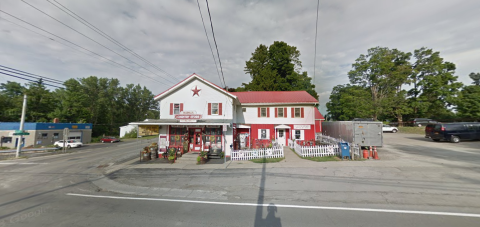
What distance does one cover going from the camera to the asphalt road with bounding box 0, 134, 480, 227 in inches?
193

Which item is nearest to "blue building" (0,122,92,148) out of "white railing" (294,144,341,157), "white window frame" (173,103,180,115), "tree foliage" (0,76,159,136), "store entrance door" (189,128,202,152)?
"tree foliage" (0,76,159,136)

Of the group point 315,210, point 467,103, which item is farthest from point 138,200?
point 467,103

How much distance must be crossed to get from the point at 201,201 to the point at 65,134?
28.9m

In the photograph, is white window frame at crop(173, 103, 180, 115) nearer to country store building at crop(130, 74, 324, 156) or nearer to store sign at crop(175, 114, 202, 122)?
country store building at crop(130, 74, 324, 156)

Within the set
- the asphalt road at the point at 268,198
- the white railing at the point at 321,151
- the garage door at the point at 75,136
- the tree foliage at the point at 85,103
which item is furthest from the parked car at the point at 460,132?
the garage door at the point at 75,136

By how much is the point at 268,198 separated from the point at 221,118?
444 inches

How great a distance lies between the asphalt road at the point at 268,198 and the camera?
4898mm

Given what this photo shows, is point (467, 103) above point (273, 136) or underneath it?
above

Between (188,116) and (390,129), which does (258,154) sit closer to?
(188,116)

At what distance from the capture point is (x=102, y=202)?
6.64m

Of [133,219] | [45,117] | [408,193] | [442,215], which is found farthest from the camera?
[45,117]

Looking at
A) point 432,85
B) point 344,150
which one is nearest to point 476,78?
point 432,85

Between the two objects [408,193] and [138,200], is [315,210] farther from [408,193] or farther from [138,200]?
[138,200]

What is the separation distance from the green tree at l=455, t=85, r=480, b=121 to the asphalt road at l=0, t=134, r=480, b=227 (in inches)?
1245
